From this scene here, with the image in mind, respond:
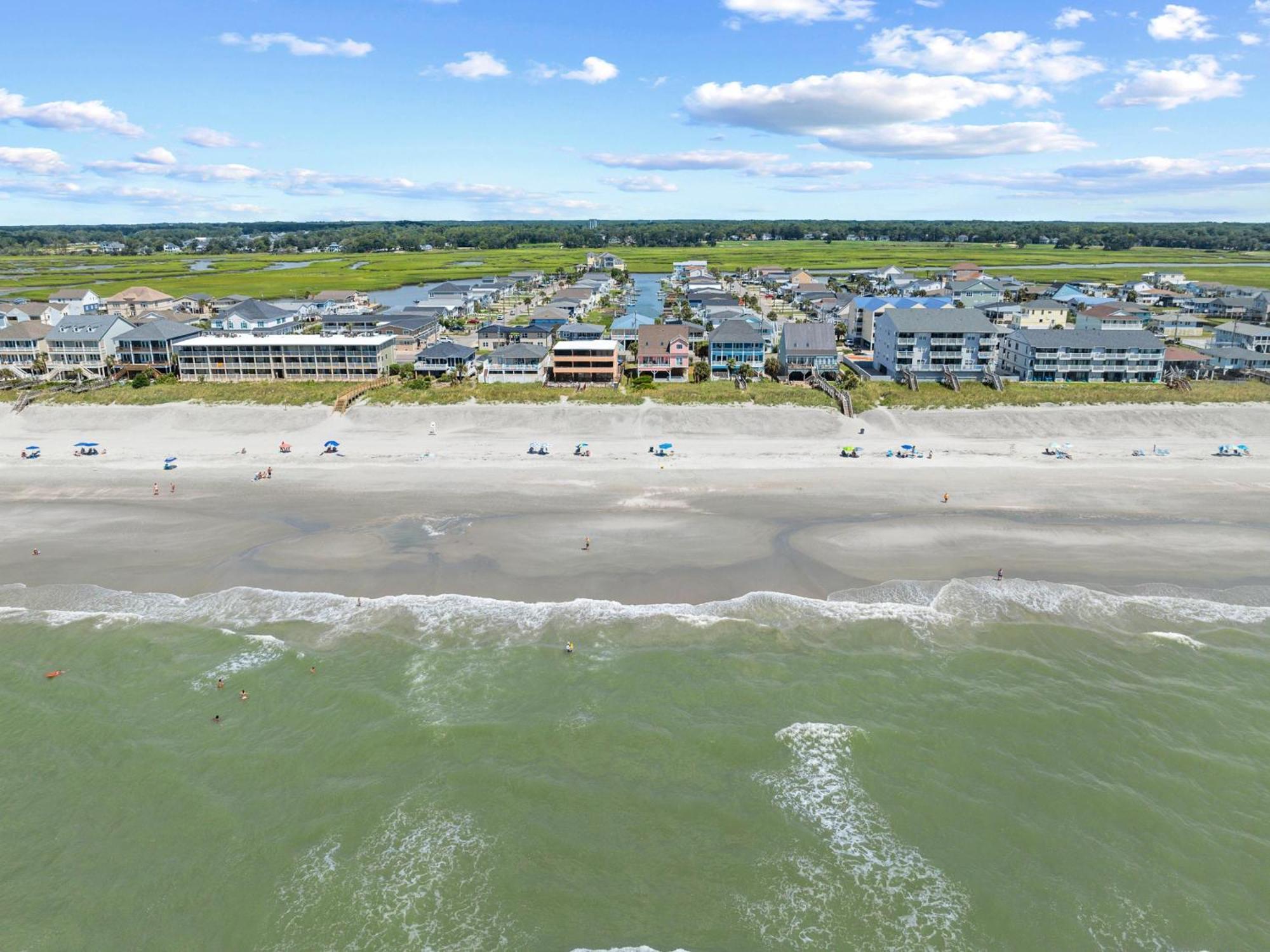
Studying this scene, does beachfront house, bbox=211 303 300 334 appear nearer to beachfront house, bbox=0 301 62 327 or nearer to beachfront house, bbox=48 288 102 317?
beachfront house, bbox=0 301 62 327

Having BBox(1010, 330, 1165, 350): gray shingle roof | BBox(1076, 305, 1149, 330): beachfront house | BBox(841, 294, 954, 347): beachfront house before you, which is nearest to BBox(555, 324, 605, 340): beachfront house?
BBox(841, 294, 954, 347): beachfront house

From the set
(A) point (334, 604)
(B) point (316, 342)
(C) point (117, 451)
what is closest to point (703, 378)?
(B) point (316, 342)

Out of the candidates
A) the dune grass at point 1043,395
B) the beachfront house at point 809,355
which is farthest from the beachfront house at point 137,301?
the dune grass at point 1043,395

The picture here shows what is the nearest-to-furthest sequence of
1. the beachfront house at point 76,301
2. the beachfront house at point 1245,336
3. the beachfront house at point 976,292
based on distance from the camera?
the beachfront house at point 1245,336
the beachfront house at point 976,292
the beachfront house at point 76,301

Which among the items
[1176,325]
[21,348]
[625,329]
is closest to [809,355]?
[625,329]

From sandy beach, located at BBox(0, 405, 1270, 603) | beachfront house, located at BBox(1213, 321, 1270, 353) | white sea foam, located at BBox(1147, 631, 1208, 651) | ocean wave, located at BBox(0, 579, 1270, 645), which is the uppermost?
beachfront house, located at BBox(1213, 321, 1270, 353)

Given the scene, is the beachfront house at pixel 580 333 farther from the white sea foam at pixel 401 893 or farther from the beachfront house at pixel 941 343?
the white sea foam at pixel 401 893

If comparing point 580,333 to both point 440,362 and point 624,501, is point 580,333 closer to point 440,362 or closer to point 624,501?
point 440,362
